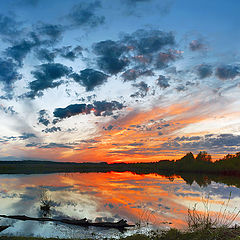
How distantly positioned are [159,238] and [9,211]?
2236cm

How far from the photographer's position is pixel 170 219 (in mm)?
24828

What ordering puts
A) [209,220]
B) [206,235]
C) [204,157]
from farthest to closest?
[204,157] → [209,220] → [206,235]

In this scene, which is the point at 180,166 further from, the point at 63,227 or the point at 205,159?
the point at 63,227

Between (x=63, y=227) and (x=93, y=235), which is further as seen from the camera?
(x=63, y=227)

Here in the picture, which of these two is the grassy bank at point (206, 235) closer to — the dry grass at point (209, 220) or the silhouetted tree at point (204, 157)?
the dry grass at point (209, 220)

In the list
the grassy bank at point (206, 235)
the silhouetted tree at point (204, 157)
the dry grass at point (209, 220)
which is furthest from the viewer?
the silhouetted tree at point (204, 157)

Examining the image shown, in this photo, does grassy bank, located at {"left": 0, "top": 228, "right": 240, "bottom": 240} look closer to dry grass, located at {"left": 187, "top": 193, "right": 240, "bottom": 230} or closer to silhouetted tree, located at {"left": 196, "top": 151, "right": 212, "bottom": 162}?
dry grass, located at {"left": 187, "top": 193, "right": 240, "bottom": 230}

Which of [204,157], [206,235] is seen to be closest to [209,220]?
[206,235]

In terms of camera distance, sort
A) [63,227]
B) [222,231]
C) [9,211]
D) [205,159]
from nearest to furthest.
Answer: [222,231], [63,227], [9,211], [205,159]

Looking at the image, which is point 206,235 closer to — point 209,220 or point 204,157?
point 209,220

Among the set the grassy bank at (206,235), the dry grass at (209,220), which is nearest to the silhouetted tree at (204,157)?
the dry grass at (209,220)

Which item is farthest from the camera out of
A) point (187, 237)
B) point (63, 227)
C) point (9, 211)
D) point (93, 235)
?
point (9, 211)

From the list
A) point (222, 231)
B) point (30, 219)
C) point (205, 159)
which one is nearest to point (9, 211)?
point (30, 219)

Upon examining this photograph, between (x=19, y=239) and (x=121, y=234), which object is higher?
(x=19, y=239)
